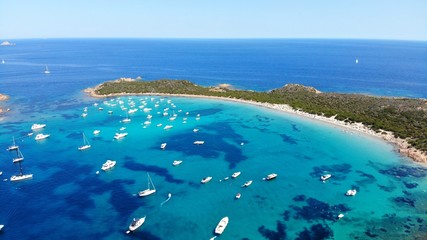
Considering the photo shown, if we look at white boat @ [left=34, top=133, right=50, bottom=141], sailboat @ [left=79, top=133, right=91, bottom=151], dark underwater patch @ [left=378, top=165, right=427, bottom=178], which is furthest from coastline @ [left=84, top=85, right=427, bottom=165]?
sailboat @ [left=79, top=133, right=91, bottom=151]

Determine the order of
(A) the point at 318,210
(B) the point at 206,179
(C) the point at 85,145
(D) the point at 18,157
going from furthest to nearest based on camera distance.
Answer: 1. (C) the point at 85,145
2. (D) the point at 18,157
3. (B) the point at 206,179
4. (A) the point at 318,210

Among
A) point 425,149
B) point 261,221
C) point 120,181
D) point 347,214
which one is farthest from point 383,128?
point 120,181

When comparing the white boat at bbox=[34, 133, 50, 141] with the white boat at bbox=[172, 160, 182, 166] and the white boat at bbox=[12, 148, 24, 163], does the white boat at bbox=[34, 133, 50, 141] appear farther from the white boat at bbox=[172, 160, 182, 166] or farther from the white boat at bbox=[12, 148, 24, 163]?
the white boat at bbox=[172, 160, 182, 166]

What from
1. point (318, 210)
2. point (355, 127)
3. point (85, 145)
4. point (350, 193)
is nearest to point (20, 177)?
point (85, 145)

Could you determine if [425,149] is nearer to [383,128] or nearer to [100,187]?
[383,128]

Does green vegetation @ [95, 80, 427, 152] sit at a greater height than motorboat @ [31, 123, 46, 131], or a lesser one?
greater

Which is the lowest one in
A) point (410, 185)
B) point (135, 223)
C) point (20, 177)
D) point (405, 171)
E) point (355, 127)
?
point (20, 177)

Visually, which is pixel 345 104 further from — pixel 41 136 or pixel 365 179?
pixel 41 136
